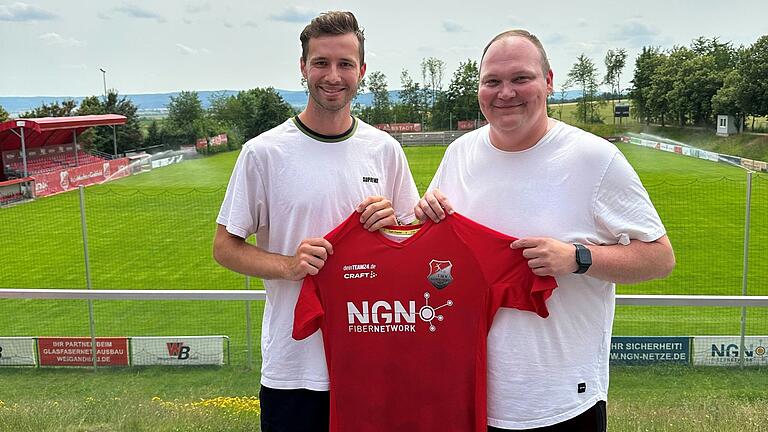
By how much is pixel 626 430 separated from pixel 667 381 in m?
6.12

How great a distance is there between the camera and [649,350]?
932 cm

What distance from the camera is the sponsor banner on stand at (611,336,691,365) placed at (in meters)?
9.17

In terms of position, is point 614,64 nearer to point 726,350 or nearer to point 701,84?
point 701,84

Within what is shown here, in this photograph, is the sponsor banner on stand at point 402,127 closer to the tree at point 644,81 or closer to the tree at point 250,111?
the tree at point 250,111

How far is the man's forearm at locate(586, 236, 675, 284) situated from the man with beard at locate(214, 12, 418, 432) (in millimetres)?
561

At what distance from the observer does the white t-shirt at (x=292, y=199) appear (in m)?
1.84

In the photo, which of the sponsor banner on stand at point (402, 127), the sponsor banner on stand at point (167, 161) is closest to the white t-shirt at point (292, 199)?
the sponsor banner on stand at point (402, 127)

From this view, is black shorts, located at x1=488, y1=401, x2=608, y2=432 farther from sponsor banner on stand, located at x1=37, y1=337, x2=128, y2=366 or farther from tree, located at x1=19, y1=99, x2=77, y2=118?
tree, located at x1=19, y1=99, x2=77, y2=118

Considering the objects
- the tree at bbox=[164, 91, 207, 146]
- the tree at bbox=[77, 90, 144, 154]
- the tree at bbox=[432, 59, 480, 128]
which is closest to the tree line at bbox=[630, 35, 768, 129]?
the tree at bbox=[432, 59, 480, 128]

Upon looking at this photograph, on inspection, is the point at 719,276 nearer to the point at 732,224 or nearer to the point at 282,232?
the point at 732,224

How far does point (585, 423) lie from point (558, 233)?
522 mm

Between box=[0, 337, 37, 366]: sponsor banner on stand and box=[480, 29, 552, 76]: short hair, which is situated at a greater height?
box=[480, 29, 552, 76]: short hair

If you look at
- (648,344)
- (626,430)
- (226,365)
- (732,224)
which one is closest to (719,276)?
(732,224)

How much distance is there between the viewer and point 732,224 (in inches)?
953
